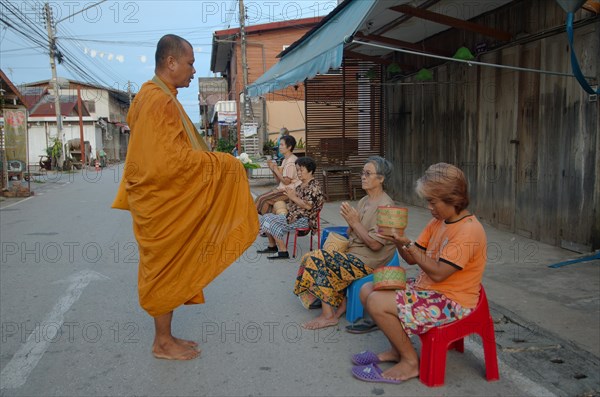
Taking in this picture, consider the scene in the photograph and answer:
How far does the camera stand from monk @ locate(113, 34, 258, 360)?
9.76ft

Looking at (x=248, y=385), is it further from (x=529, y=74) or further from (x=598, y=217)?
(x=529, y=74)

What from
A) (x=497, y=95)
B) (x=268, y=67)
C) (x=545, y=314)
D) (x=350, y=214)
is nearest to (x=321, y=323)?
(x=350, y=214)

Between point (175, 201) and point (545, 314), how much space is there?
3070mm

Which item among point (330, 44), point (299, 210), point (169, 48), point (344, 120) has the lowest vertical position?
point (299, 210)

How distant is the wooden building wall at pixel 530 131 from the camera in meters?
5.61

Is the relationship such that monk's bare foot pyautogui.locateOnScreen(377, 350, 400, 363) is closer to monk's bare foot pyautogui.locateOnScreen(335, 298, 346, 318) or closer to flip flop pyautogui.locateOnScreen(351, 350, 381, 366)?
flip flop pyautogui.locateOnScreen(351, 350, 381, 366)

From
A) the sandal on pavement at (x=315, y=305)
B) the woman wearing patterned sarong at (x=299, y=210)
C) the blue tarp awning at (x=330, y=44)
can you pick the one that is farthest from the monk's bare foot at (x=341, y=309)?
the blue tarp awning at (x=330, y=44)

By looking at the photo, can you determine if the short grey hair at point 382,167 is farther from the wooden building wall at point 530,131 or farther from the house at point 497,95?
the wooden building wall at point 530,131

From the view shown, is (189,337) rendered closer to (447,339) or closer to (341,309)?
(341,309)

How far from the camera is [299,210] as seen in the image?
20.3 ft

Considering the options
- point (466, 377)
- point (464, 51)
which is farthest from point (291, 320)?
point (464, 51)

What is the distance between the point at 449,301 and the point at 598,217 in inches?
142

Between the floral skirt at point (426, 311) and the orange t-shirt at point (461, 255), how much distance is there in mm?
43

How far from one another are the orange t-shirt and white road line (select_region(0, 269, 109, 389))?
257cm
